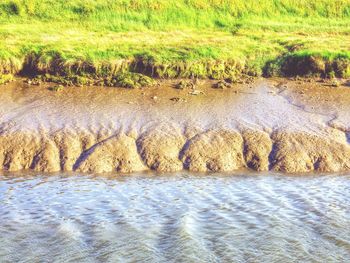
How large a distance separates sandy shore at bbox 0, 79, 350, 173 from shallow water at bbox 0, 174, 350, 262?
87cm

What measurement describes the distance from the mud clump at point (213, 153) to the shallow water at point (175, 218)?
28.8 inches

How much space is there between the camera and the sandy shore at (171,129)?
16.1 m

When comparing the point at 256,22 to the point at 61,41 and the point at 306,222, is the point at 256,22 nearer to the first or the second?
the point at 61,41

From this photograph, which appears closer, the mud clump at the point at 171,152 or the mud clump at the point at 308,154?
the mud clump at the point at 171,152

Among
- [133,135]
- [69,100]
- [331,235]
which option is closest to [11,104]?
[69,100]

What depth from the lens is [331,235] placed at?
451 inches

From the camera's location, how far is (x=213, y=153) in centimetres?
1644

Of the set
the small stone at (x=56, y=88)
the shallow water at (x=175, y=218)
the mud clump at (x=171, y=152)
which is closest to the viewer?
the shallow water at (x=175, y=218)

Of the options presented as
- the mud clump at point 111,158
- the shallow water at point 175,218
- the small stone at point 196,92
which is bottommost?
the shallow water at point 175,218

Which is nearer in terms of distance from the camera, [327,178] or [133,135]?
[327,178]

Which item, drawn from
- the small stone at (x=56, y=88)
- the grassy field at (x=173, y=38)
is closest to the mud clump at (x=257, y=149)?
the grassy field at (x=173, y=38)

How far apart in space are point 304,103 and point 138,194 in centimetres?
849

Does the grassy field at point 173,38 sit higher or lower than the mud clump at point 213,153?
higher

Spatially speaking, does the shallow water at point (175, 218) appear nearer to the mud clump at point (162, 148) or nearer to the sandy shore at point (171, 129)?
the mud clump at point (162, 148)
